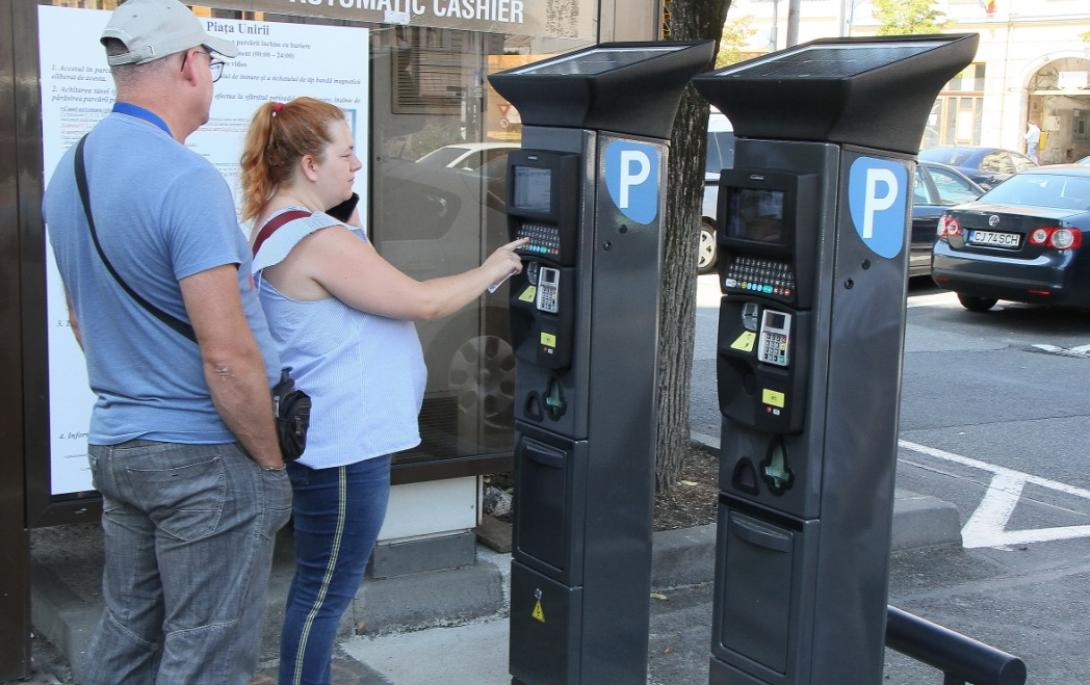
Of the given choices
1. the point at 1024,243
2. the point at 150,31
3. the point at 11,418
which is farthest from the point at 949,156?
the point at 150,31

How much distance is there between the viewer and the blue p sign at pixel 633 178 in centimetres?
346

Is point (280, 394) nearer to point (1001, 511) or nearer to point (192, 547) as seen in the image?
point (192, 547)

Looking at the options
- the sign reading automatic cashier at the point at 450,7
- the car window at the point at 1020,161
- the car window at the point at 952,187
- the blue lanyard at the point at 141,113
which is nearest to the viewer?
the blue lanyard at the point at 141,113

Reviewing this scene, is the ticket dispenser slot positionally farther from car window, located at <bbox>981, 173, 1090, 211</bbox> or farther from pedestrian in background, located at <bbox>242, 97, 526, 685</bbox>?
car window, located at <bbox>981, 173, 1090, 211</bbox>

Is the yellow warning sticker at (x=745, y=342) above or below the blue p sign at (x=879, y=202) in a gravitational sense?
below

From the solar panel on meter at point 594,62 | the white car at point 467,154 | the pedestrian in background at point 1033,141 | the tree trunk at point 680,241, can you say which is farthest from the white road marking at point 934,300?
the pedestrian in background at point 1033,141

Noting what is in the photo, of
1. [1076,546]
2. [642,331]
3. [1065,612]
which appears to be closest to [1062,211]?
[1076,546]

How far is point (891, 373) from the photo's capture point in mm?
3135

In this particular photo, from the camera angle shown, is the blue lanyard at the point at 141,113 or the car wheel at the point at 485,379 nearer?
the blue lanyard at the point at 141,113

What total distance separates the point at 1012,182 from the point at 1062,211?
3.33 feet

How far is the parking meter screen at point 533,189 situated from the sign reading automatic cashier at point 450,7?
1.19 metres

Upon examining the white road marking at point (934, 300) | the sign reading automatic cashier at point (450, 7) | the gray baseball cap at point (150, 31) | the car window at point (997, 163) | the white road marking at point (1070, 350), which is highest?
Answer: the sign reading automatic cashier at point (450, 7)

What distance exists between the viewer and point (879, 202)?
3008mm

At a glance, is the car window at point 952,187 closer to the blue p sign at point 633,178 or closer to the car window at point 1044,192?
the car window at point 1044,192
